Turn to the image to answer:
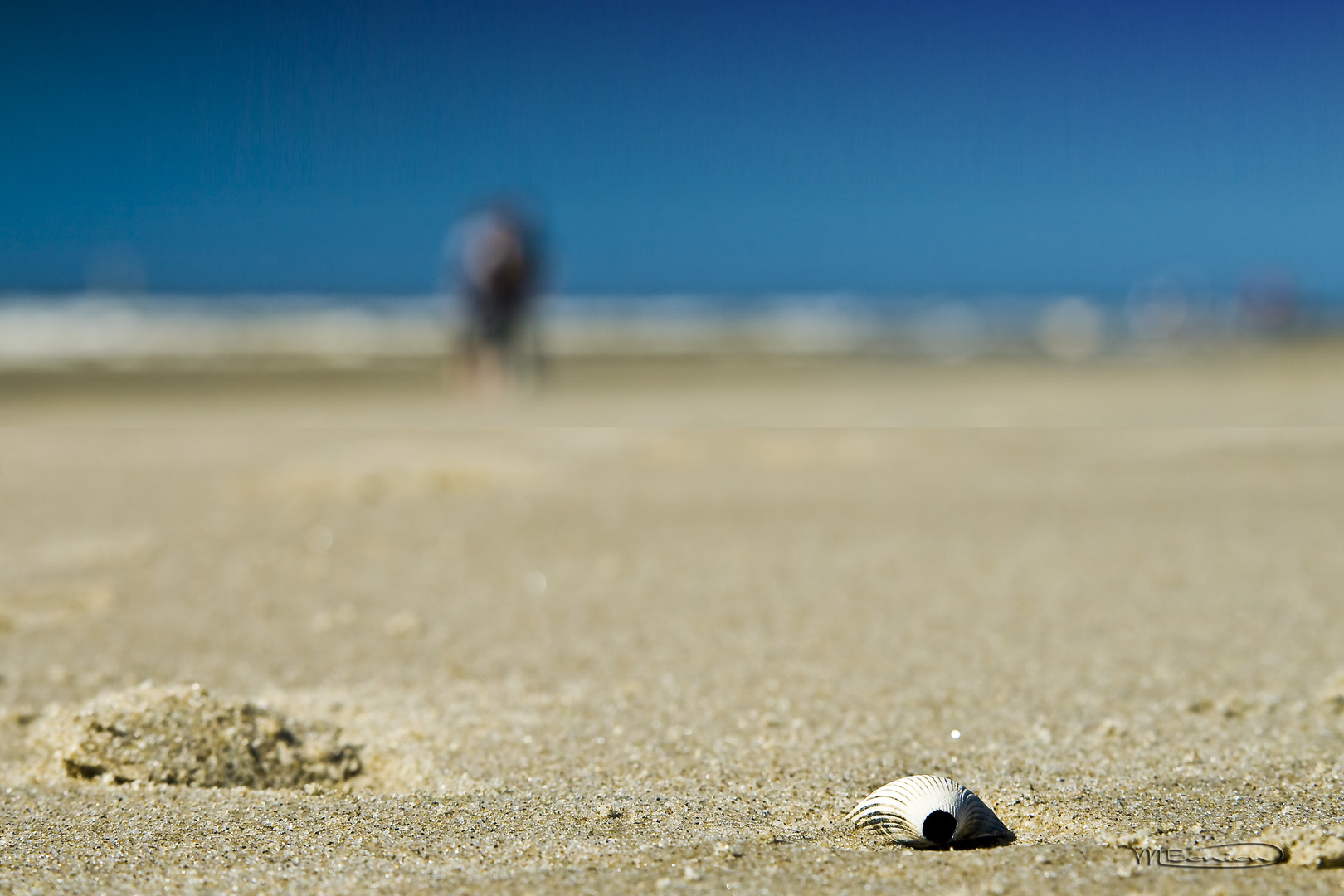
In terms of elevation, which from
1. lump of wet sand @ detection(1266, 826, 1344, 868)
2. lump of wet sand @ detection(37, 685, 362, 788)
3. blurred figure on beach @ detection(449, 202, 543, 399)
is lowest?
lump of wet sand @ detection(37, 685, 362, 788)

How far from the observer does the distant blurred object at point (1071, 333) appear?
55.6ft

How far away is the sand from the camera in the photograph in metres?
1.60

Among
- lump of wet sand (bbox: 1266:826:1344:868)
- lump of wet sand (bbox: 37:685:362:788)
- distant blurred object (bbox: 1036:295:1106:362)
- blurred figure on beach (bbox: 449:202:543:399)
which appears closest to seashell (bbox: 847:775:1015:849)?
lump of wet sand (bbox: 1266:826:1344:868)

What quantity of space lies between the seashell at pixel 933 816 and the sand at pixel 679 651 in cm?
3

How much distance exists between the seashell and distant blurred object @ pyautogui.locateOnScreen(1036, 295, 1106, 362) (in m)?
14.4

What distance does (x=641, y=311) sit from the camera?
118 ft

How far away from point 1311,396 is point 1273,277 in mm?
13158

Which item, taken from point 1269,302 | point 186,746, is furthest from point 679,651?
point 1269,302

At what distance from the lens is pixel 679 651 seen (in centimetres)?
268

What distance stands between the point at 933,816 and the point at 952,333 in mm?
22339
